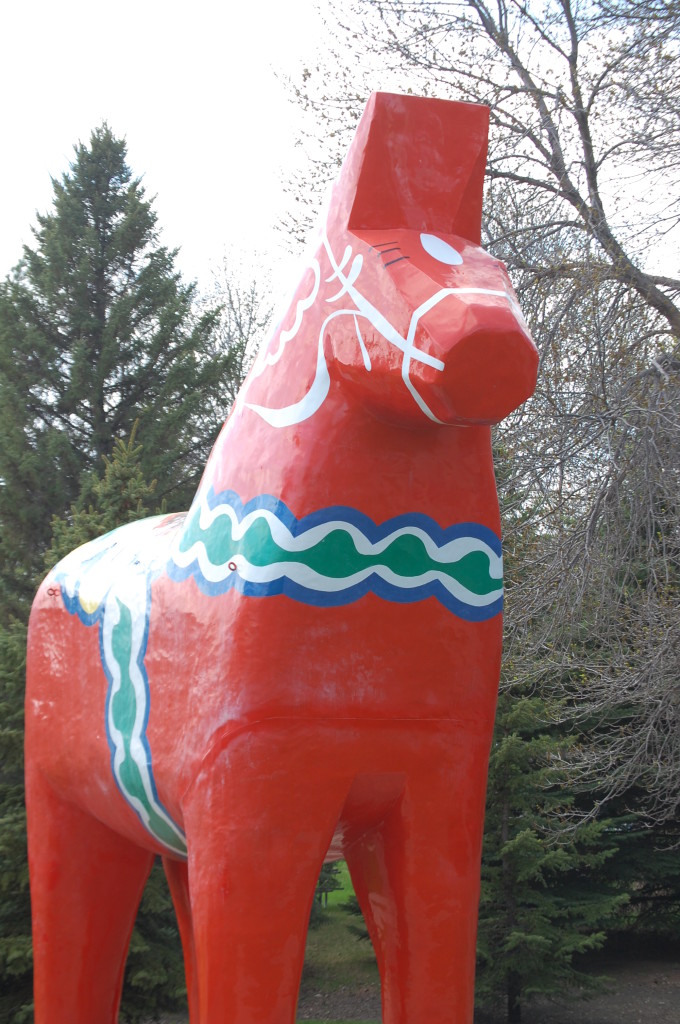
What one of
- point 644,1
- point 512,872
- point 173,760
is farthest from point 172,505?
point 173,760

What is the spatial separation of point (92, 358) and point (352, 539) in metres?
11.0

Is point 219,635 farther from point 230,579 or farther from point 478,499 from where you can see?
point 478,499

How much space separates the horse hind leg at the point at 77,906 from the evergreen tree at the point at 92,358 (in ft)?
27.1

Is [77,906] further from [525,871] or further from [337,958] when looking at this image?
[337,958]

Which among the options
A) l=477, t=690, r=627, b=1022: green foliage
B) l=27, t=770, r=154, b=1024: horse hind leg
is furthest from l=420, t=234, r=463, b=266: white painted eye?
l=477, t=690, r=627, b=1022: green foliage

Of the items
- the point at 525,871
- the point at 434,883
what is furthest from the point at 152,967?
the point at 434,883

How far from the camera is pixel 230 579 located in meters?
2.87

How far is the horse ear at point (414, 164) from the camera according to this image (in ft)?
8.91

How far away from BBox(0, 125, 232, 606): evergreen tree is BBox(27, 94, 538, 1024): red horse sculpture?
9.33m

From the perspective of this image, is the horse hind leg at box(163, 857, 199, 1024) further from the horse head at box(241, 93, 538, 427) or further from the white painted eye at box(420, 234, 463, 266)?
the white painted eye at box(420, 234, 463, 266)

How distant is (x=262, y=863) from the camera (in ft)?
8.95

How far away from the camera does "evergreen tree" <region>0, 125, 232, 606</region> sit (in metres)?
12.5

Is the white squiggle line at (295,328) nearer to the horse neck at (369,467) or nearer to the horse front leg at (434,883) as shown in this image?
the horse neck at (369,467)

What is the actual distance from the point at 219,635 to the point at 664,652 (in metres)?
3.82
